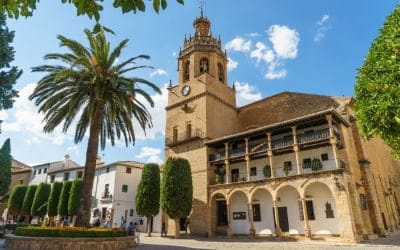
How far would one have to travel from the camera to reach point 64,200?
3375 cm

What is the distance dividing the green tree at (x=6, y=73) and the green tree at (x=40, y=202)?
27.8 meters

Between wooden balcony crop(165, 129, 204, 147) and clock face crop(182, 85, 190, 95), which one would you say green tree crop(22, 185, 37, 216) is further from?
clock face crop(182, 85, 190, 95)

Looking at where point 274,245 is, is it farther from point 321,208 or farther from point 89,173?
point 89,173

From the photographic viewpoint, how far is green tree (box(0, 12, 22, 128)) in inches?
455

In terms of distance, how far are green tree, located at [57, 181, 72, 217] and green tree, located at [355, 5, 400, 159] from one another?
33.3 meters

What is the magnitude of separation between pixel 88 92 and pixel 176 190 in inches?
Answer: 449

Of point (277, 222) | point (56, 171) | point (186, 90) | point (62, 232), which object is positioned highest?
point (186, 90)

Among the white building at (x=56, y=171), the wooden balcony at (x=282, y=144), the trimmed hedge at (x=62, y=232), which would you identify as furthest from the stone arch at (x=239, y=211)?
the white building at (x=56, y=171)

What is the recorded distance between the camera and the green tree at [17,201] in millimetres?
37719

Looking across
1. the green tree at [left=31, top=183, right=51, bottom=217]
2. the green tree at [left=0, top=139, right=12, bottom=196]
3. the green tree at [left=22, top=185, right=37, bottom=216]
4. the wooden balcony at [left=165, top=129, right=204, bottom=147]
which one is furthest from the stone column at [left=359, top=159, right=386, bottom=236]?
the green tree at [left=22, top=185, right=37, bottom=216]

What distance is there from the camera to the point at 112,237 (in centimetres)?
1427

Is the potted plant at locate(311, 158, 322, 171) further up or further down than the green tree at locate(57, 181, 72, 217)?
further up

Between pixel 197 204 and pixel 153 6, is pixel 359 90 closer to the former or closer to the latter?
pixel 153 6

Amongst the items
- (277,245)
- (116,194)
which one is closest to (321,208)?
(277,245)
